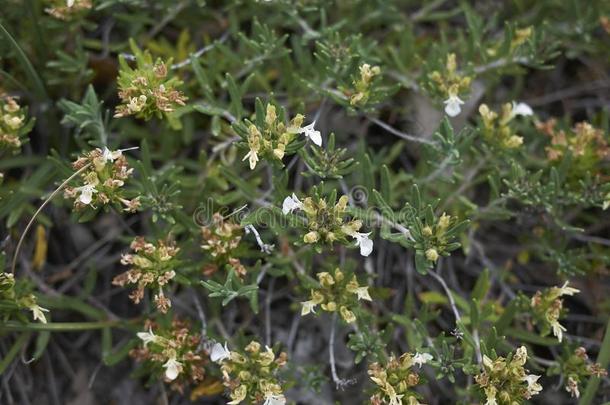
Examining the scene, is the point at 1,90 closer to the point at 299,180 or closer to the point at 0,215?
the point at 0,215

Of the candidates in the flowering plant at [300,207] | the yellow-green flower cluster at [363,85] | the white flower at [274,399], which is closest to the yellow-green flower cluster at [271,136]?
the flowering plant at [300,207]

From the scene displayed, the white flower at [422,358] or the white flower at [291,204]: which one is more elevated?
the white flower at [291,204]

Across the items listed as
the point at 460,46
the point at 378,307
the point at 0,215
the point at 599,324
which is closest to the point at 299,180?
the point at 378,307

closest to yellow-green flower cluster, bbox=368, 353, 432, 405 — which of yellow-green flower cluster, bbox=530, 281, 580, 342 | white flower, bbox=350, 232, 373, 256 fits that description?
white flower, bbox=350, 232, 373, 256

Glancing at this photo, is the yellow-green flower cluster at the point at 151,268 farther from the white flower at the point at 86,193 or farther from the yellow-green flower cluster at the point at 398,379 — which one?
A: the yellow-green flower cluster at the point at 398,379

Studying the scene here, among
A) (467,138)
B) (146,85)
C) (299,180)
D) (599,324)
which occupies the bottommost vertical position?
(599,324)

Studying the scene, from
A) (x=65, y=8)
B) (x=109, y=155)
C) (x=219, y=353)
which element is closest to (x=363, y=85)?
(x=109, y=155)
